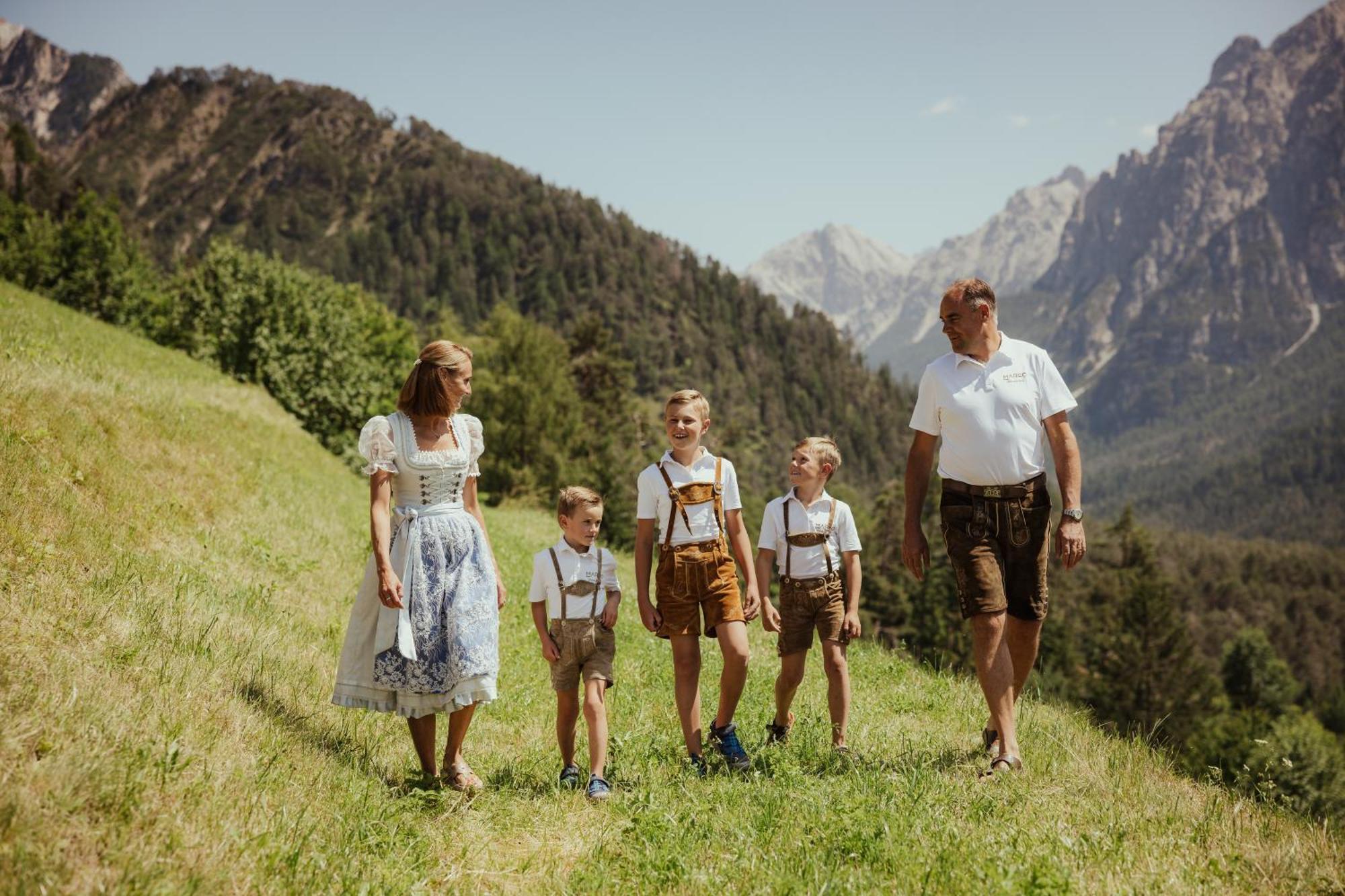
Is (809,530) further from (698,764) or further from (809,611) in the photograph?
(698,764)

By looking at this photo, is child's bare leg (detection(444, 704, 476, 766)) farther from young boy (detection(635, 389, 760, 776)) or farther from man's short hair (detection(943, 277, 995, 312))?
man's short hair (detection(943, 277, 995, 312))

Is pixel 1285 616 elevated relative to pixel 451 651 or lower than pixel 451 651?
lower

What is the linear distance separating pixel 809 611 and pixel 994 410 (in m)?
2.03

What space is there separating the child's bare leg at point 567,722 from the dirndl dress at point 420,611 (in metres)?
0.62

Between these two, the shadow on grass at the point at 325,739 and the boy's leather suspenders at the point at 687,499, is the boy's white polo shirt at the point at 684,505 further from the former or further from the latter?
the shadow on grass at the point at 325,739

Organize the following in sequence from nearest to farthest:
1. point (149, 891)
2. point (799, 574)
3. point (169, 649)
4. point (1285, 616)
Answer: point (149, 891) < point (169, 649) < point (799, 574) < point (1285, 616)

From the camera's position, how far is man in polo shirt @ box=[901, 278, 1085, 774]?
5.69 m

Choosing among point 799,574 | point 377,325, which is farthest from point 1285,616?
point 799,574

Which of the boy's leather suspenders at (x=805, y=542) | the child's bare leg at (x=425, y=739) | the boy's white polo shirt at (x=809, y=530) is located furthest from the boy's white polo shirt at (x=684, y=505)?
the child's bare leg at (x=425, y=739)

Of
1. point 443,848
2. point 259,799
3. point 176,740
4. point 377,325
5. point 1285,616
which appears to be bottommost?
point 1285,616

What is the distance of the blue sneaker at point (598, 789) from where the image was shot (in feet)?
17.5

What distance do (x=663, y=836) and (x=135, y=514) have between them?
688 centimetres

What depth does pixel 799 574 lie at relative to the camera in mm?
6488

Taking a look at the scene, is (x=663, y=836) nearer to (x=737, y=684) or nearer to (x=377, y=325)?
(x=737, y=684)
